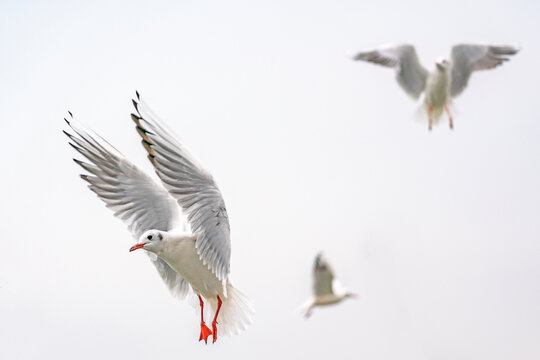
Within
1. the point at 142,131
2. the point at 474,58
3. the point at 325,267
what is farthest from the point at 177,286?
the point at 474,58

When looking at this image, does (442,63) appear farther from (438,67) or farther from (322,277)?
(322,277)

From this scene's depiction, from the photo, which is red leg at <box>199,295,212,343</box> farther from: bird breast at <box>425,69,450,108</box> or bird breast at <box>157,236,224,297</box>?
bird breast at <box>425,69,450,108</box>

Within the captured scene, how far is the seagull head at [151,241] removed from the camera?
7801 mm

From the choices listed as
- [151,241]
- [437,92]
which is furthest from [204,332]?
[437,92]

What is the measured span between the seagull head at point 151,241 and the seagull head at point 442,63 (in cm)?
278

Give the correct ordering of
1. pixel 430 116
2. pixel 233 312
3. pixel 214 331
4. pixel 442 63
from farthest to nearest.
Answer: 1. pixel 430 116
2. pixel 442 63
3. pixel 233 312
4. pixel 214 331

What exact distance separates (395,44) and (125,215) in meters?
2.61

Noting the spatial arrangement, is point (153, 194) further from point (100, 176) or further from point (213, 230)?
point (213, 230)

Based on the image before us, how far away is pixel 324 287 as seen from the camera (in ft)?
21.2

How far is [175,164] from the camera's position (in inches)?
293

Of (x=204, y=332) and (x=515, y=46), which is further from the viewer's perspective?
(x=515, y=46)

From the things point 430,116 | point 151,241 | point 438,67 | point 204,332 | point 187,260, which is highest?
point 438,67

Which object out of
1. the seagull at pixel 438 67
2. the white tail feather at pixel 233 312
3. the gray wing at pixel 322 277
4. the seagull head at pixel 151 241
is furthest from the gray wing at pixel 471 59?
the gray wing at pixel 322 277

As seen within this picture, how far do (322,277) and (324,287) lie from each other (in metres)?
0.08
